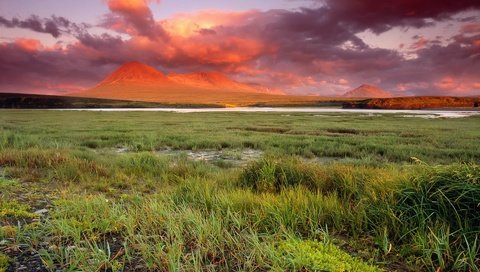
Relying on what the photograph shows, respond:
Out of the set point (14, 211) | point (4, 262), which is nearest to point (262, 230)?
point (4, 262)

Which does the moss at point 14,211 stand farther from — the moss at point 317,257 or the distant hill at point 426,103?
the distant hill at point 426,103

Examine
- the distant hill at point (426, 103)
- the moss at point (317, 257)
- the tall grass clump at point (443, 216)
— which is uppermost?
the distant hill at point (426, 103)

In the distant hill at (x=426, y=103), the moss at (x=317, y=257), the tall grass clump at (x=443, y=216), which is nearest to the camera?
the moss at (x=317, y=257)

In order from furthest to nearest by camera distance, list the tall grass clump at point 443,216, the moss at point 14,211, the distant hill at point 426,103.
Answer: the distant hill at point 426,103 → the moss at point 14,211 → the tall grass clump at point 443,216

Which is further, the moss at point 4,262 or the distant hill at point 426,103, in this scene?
the distant hill at point 426,103

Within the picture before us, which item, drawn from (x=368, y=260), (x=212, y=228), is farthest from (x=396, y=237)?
(x=212, y=228)

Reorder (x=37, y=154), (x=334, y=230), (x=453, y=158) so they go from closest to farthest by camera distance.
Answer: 1. (x=334, y=230)
2. (x=37, y=154)
3. (x=453, y=158)

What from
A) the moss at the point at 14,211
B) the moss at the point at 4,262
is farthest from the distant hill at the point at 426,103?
the moss at the point at 4,262

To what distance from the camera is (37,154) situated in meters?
12.2

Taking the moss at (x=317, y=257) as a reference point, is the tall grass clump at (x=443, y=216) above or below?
above

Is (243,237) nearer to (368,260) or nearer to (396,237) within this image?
(368,260)

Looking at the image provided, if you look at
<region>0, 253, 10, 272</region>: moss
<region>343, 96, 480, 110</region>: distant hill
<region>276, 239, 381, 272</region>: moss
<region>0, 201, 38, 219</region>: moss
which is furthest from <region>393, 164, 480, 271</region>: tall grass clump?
<region>343, 96, 480, 110</region>: distant hill

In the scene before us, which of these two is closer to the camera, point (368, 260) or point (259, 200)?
point (368, 260)

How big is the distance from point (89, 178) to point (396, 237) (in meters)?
7.93
